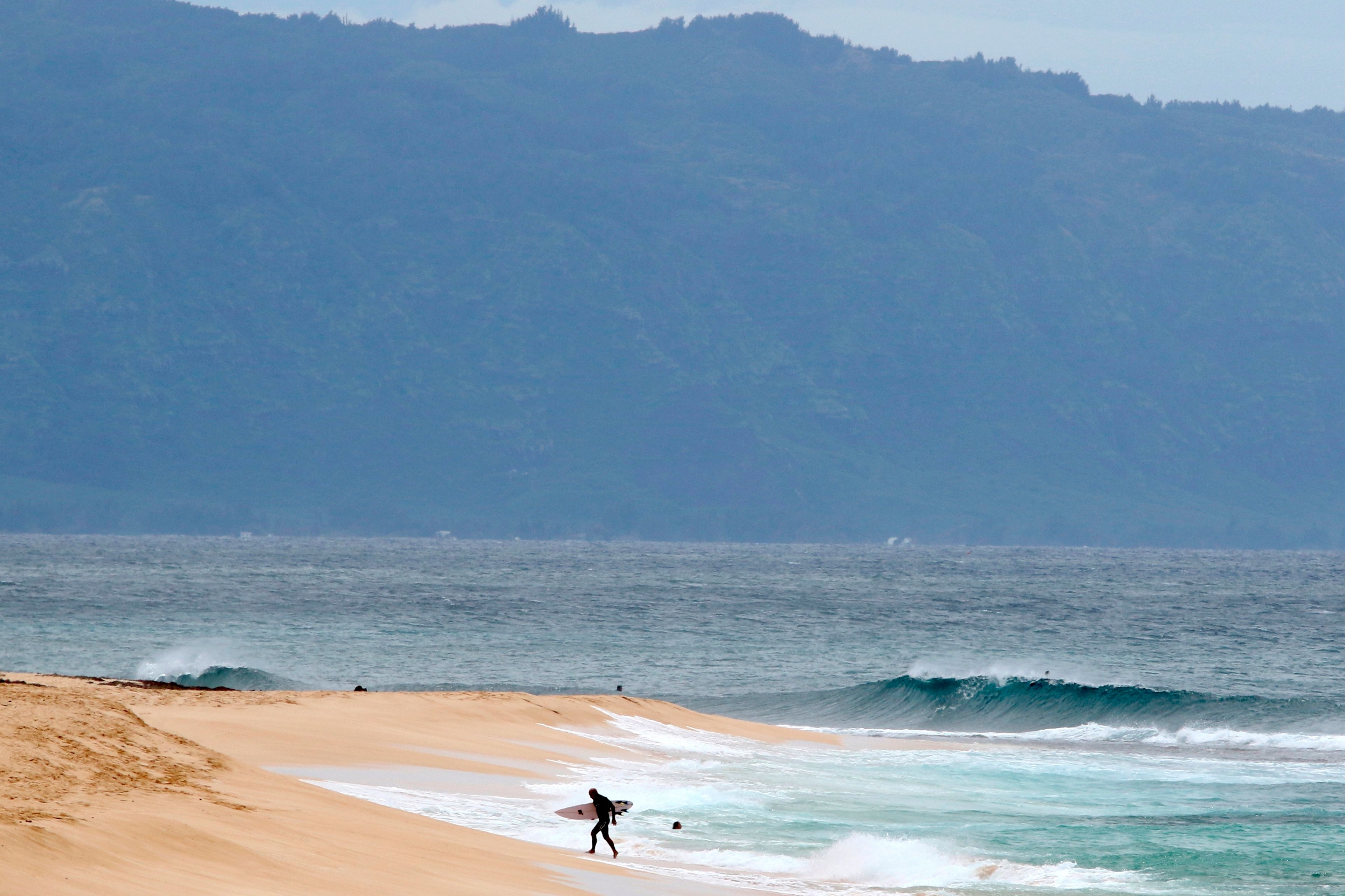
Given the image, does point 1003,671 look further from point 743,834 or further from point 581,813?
point 581,813

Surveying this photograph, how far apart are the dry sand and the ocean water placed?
1859mm

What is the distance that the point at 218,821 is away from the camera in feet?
47.3

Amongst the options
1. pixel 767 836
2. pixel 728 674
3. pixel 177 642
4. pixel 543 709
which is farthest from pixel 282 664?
pixel 767 836

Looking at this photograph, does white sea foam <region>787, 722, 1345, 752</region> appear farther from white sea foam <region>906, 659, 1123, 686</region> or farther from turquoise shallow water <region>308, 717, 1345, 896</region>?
white sea foam <region>906, 659, 1123, 686</region>

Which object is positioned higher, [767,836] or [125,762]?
[125,762]

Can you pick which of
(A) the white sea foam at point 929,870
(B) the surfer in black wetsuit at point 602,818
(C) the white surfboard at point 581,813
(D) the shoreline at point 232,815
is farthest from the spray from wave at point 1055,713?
(B) the surfer in black wetsuit at point 602,818

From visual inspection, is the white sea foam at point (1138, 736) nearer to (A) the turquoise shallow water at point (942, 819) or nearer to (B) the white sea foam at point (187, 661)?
(A) the turquoise shallow water at point (942, 819)

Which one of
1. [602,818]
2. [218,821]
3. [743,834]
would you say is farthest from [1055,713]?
[218,821]

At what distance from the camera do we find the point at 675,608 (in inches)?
3238

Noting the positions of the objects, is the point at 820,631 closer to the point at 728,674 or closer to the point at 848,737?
the point at 728,674

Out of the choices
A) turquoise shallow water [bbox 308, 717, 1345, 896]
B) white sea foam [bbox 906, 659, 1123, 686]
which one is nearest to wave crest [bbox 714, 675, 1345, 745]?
white sea foam [bbox 906, 659, 1123, 686]

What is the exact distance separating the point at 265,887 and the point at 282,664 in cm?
3985

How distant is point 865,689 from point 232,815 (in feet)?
107

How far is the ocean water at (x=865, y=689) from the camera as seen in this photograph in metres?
19.0
